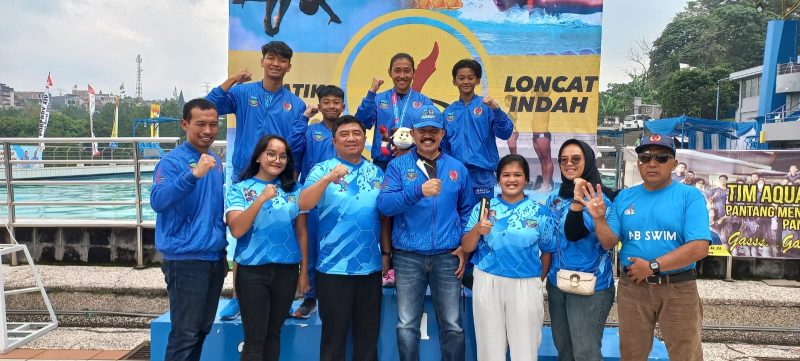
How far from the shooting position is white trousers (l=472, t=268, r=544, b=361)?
8.82ft

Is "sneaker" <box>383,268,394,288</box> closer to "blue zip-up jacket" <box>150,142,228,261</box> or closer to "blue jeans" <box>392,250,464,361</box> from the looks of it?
"blue jeans" <box>392,250,464,361</box>

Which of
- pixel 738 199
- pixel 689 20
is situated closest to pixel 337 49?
pixel 738 199

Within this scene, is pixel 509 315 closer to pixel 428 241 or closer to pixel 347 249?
pixel 428 241

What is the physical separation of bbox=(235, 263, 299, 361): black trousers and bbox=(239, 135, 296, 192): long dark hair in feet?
1.42

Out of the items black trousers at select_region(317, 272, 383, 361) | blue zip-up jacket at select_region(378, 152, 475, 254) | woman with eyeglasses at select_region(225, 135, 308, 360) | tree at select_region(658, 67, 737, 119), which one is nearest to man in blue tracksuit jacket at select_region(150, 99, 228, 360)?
woman with eyeglasses at select_region(225, 135, 308, 360)

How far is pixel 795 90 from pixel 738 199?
28.5 meters

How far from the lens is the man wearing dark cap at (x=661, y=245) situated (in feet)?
8.15

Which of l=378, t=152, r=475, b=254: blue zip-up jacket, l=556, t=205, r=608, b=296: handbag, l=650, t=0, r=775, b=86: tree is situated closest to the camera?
l=556, t=205, r=608, b=296: handbag

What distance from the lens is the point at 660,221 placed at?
8.33 ft

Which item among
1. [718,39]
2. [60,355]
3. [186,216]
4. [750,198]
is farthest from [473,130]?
[718,39]

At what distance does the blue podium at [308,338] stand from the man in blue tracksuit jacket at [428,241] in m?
0.44

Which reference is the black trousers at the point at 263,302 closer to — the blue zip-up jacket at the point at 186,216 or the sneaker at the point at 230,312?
the blue zip-up jacket at the point at 186,216

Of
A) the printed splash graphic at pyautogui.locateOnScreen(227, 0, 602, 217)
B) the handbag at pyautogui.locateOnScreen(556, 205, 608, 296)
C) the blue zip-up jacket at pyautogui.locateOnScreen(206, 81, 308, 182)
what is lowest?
the handbag at pyautogui.locateOnScreen(556, 205, 608, 296)

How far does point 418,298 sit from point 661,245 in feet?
4.17
